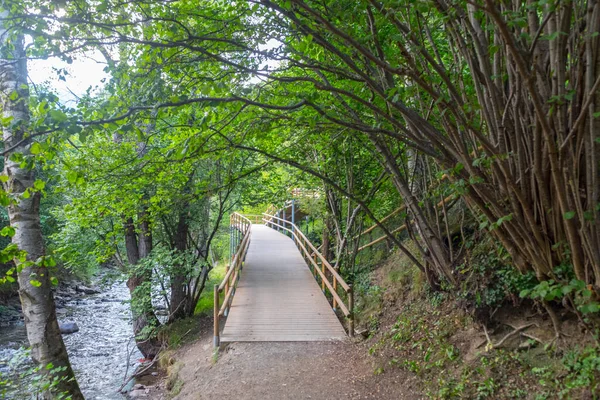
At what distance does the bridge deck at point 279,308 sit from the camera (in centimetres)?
691

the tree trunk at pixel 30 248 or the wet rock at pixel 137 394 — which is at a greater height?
the tree trunk at pixel 30 248

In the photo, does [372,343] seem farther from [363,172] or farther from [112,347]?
[112,347]

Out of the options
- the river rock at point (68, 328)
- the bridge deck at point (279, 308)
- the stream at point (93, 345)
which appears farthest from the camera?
the river rock at point (68, 328)

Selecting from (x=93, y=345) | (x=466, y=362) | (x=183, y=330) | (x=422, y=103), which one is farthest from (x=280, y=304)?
(x=93, y=345)

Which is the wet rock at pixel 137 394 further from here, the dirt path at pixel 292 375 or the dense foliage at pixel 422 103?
the dense foliage at pixel 422 103

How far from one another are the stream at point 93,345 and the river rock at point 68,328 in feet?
0.54

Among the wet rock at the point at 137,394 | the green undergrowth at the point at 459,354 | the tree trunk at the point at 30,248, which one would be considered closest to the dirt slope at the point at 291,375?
the green undergrowth at the point at 459,354

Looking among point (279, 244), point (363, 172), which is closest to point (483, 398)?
point (363, 172)

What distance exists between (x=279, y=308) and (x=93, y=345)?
23.9ft

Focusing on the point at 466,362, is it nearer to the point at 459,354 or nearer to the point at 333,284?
the point at 459,354

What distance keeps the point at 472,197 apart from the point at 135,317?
29.5ft

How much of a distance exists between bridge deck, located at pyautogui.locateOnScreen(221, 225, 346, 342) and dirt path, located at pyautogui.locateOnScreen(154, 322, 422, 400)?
0.38 metres

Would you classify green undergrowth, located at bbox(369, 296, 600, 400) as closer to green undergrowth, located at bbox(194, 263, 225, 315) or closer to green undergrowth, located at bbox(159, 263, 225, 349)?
green undergrowth, located at bbox(159, 263, 225, 349)

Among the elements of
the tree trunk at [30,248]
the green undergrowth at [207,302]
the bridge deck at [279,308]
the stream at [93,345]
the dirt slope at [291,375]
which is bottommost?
the stream at [93,345]
